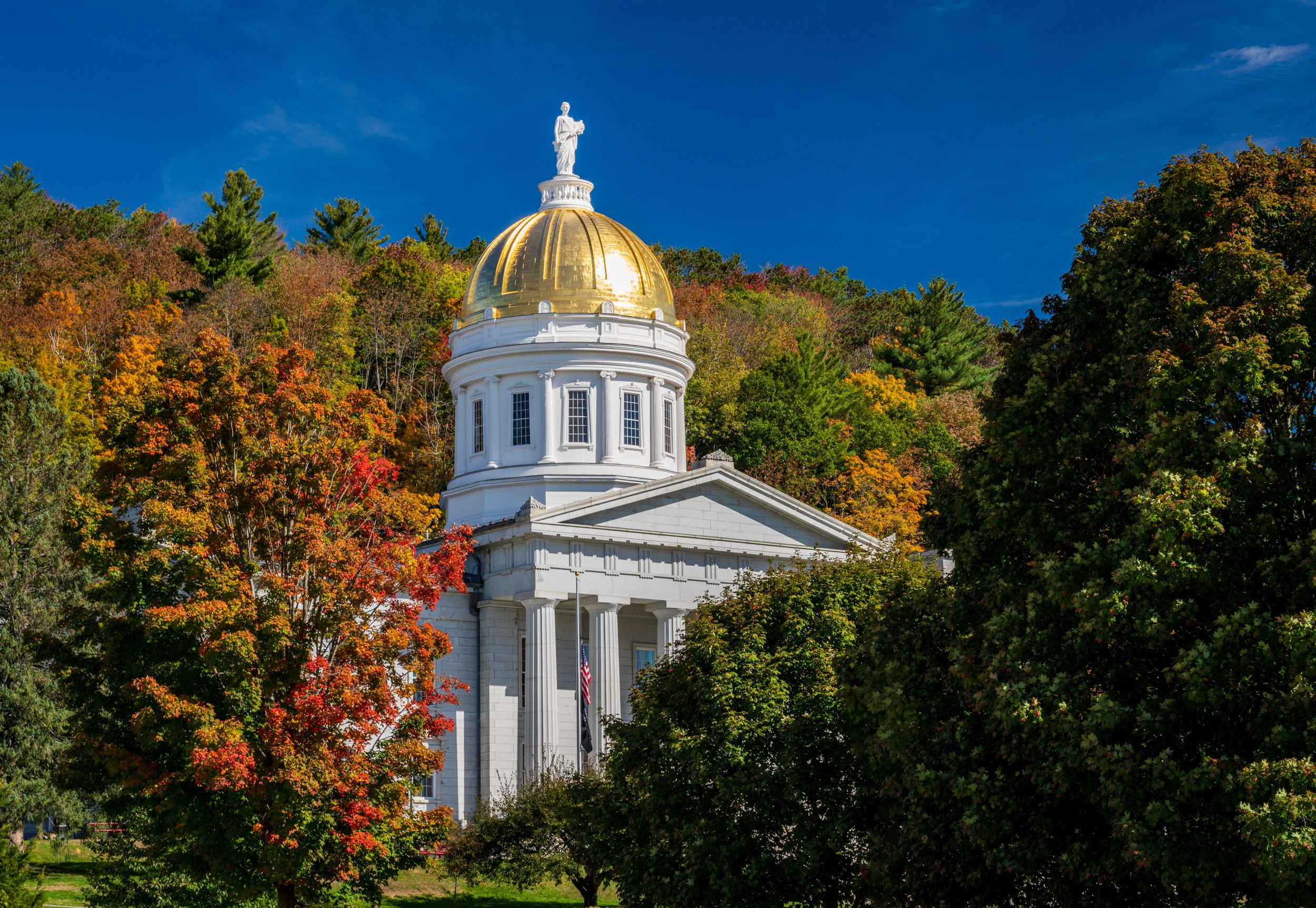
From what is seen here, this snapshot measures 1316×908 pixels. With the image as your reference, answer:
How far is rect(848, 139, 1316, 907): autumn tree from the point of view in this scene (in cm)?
1678

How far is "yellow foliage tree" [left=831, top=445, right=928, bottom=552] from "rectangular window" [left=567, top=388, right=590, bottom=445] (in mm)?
12294

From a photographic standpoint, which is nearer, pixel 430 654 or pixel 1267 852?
pixel 1267 852

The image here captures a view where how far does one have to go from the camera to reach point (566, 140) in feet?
205

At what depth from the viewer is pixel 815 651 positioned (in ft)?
94.9

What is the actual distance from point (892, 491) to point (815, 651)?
3905 centimetres

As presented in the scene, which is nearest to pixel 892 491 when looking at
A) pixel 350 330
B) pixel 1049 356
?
pixel 350 330

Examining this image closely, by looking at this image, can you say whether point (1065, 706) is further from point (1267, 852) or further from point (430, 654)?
point (430, 654)

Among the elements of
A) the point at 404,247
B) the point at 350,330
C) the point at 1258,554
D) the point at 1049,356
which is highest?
the point at 404,247

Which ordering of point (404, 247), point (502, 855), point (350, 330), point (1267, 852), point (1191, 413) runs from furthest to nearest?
1. point (404, 247)
2. point (350, 330)
3. point (502, 855)
4. point (1191, 413)
5. point (1267, 852)

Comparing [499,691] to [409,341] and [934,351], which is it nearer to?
[409,341]

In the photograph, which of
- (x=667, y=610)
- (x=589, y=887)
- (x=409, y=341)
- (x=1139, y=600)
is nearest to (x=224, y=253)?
(x=409, y=341)

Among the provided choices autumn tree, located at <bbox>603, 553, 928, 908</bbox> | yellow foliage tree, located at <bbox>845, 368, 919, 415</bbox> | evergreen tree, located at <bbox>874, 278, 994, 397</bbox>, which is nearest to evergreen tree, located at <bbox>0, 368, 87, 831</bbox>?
autumn tree, located at <bbox>603, 553, 928, 908</bbox>

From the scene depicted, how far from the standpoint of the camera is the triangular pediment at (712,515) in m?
50.7

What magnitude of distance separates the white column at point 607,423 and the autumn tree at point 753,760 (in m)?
25.4
